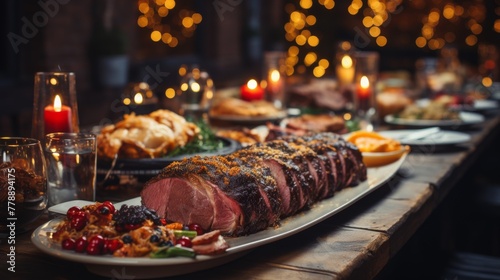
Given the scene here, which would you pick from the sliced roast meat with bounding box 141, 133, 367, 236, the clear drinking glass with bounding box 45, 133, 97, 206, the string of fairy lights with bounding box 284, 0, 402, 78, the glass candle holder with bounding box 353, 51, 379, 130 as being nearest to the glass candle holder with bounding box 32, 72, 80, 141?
the clear drinking glass with bounding box 45, 133, 97, 206

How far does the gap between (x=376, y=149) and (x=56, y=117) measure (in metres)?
1.14

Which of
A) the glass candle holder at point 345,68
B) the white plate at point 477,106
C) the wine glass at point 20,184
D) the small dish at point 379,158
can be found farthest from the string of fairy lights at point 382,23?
the wine glass at point 20,184

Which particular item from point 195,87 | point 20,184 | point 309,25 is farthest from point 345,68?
point 309,25

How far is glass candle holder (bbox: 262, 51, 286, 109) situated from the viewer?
12.6ft

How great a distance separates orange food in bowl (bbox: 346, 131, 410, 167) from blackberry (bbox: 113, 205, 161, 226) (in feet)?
3.86

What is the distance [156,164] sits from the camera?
2.17 meters

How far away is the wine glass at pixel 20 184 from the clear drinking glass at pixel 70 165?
172mm

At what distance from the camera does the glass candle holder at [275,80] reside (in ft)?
12.6

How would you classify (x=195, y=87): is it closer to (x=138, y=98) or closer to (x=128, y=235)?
(x=138, y=98)

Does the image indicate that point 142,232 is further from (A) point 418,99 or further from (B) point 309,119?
(A) point 418,99

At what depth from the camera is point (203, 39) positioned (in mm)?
9188

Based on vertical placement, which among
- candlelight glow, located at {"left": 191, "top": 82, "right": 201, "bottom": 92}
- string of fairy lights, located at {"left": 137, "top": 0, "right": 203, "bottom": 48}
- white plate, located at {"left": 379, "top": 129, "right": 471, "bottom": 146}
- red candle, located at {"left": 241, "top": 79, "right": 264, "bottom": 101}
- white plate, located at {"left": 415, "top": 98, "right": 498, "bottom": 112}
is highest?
string of fairy lights, located at {"left": 137, "top": 0, "right": 203, "bottom": 48}

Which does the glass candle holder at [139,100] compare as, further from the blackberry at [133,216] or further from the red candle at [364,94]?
the blackberry at [133,216]

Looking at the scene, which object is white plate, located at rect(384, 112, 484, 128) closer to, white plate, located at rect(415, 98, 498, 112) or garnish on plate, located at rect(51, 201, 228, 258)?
white plate, located at rect(415, 98, 498, 112)
